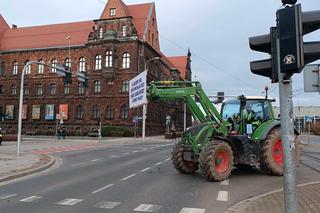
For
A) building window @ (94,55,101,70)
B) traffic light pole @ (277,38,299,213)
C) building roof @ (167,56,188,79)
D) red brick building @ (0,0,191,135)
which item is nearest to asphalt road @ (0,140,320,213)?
traffic light pole @ (277,38,299,213)

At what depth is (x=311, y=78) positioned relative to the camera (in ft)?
26.4

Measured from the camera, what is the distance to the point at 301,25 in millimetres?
4730

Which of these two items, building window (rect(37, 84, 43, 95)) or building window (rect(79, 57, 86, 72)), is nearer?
building window (rect(79, 57, 86, 72))

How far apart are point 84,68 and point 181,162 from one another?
58.1 meters

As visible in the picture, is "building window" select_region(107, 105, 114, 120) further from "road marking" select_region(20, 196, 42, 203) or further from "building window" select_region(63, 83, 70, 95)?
"road marking" select_region(20, 196, 42, 203)

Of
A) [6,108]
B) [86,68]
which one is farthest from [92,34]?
[6,108]

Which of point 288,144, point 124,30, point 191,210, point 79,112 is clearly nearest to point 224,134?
point 191,210

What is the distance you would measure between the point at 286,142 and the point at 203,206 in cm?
462

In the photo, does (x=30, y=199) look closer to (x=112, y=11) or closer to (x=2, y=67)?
(x=112, y=11)

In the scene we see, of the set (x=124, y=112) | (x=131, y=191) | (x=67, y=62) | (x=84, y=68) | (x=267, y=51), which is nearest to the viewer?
(x=267, y=51)

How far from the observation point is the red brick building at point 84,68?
6550cm

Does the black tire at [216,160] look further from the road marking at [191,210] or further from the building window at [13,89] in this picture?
the building window at [13,89]

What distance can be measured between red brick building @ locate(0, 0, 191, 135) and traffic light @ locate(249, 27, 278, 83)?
57.9 meters

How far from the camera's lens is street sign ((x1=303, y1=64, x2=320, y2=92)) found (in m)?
8.02
